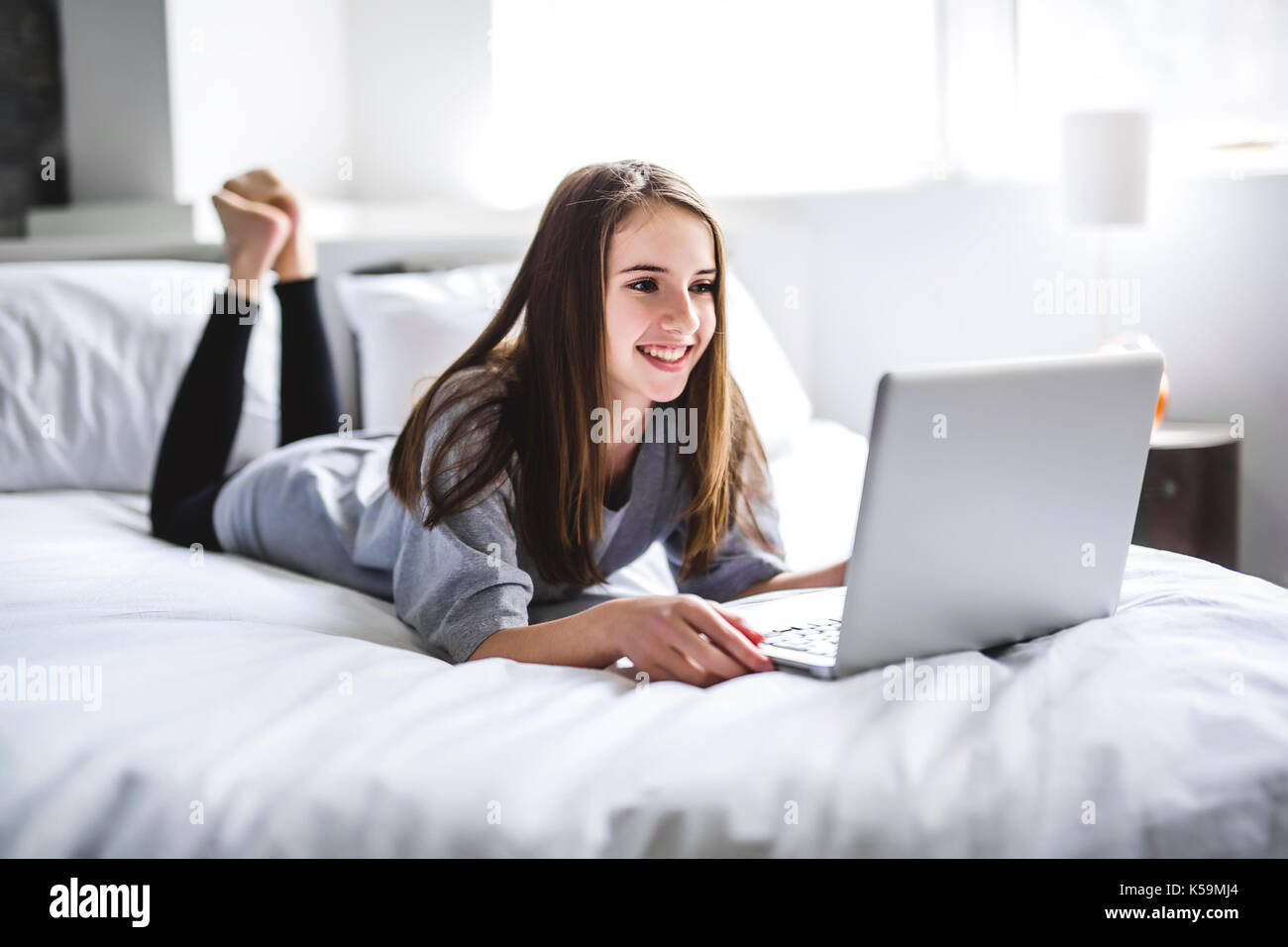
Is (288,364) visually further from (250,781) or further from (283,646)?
(250,781)

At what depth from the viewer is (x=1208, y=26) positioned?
7.96 ft

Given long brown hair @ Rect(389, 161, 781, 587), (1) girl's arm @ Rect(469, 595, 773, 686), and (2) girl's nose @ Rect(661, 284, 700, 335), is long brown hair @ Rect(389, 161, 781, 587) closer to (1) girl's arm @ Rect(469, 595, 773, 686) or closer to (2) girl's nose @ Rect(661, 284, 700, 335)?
(2) girl's nose @ Rect(661, 284, 700, 335)

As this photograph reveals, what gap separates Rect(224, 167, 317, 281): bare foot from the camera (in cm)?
176

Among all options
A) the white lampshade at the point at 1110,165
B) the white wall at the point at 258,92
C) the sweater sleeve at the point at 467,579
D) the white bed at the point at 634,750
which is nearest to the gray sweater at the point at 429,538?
the sweater sleeve at the point at 467,579

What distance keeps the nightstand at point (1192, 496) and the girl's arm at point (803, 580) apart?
111 centimetres

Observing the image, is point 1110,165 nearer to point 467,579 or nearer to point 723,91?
point 723,91

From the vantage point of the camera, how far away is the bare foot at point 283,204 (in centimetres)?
176

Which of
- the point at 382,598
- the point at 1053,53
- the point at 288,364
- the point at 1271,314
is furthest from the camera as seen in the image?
the point at 1053,53

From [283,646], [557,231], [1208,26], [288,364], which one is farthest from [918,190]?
[283,646]

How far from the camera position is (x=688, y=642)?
2.97 feet

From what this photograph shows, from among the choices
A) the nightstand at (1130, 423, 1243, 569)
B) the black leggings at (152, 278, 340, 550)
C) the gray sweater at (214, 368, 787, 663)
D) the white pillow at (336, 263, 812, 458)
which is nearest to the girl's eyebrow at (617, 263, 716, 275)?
the gray sweater at (214, 368, 787, 663)

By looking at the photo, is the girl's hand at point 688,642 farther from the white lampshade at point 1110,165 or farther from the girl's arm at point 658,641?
the white lampshade at point 1110,165

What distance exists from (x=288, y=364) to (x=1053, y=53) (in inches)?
68.3

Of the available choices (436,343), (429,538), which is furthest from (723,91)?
(429,538)
